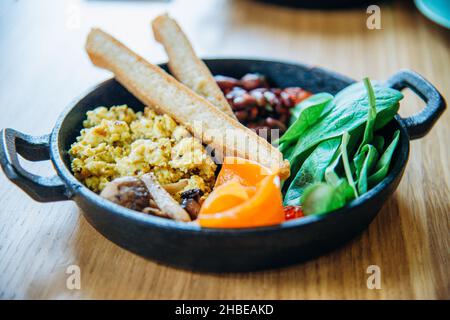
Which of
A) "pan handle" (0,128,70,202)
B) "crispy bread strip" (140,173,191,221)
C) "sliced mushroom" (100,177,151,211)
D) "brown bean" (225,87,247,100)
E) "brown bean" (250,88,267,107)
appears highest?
"pan handle" (0,128,70,202)

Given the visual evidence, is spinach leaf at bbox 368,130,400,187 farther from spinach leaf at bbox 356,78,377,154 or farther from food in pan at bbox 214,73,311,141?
food in pan at bbox 214,73,311,141

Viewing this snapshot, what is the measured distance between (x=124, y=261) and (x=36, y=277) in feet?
0.66

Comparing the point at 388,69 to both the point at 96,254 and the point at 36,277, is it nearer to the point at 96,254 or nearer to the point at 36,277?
the point at 96,254

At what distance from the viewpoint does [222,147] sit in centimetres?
131

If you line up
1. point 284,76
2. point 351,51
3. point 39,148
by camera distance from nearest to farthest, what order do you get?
point 39,148 < point 284,76 < point 351,51

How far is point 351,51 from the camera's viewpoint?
2.19 meters

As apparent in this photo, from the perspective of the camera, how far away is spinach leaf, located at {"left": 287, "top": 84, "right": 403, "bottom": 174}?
1300 millimetres

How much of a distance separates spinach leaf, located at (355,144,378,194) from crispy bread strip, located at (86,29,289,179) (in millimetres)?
179

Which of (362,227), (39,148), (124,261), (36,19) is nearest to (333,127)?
(362,227)

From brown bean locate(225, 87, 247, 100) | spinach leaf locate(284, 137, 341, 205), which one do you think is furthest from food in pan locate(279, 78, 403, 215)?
brown bean locate(225, 87, 247, 100)

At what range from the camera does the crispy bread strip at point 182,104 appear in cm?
129

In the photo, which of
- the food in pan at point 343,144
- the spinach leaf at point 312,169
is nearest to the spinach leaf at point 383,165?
the food in pan at point 343,144

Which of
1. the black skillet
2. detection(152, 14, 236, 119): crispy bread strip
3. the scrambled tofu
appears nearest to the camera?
the black skillet

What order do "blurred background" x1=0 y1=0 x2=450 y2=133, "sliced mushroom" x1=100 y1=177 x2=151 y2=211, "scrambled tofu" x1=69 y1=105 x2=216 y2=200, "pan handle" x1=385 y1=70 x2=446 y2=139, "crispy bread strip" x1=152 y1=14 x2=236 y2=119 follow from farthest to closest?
"blurred background" x1=0 y1=0 x2=450 y2=133, "crispy bread strip" x1=152 y1=14 x2=236 y2=119, "pan handle" x1=385 y1=70 x2=446 y2=139, "scrambled tofu" x1=69 y1=105 x2=216 y2=200, "sliced mushroom" x1=100 y1=177 x2=151 y2=211
